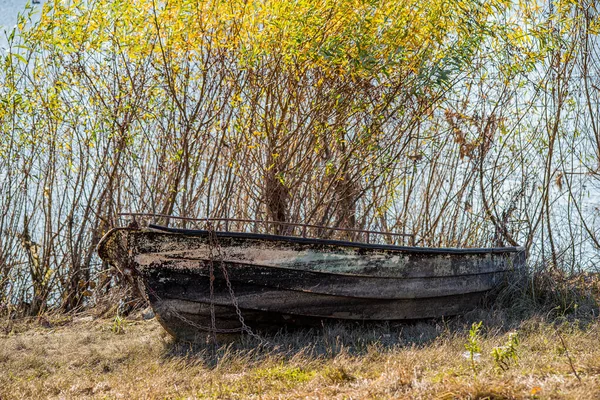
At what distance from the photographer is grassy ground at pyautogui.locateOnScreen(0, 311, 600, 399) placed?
2.98 m

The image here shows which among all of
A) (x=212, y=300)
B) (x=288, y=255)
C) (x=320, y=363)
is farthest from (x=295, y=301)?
(x=320, y=363)

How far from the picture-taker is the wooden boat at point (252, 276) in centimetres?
430

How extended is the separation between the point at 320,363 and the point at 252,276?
831mm

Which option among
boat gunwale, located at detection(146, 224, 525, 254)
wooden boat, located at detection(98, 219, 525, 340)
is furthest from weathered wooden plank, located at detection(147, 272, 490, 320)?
boat gunwale, located at detection(146, 224, 525, 254)

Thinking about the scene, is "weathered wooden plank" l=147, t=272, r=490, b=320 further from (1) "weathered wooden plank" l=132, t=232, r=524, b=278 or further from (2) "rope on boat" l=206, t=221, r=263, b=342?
(1) "weathered wooden plank" l=132, t=232, r=524, b=278

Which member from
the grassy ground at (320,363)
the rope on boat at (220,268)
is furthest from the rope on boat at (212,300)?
the grassy ground at (320,363)

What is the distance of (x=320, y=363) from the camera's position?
3.80m

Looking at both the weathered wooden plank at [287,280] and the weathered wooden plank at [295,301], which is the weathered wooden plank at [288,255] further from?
the weathered wooden plank at [295,301]

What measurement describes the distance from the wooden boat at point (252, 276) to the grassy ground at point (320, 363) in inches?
6.3

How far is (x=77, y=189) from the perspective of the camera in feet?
20.7

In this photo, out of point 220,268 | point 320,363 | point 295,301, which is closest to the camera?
point 320,363

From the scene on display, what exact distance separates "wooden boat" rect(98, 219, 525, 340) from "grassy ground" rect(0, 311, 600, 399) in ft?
0.53

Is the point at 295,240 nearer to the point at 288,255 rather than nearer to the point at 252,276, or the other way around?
the point at 288,255

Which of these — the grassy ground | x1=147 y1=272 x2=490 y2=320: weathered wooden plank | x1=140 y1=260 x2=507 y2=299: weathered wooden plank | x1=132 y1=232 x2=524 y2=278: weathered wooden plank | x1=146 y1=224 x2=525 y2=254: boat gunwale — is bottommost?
the grassy ground
